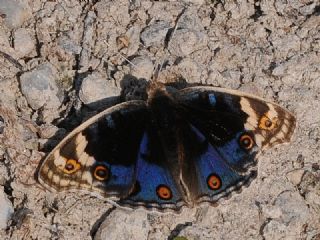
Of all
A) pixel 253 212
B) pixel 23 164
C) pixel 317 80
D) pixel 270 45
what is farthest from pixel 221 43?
pixel 23 164

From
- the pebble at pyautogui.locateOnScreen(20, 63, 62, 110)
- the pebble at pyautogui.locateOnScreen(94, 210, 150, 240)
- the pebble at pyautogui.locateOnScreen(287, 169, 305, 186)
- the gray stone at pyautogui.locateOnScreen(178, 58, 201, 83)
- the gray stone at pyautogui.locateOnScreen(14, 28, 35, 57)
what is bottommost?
the pebble at pyautogui.locateOnScreen(94, 210, 150, 240)

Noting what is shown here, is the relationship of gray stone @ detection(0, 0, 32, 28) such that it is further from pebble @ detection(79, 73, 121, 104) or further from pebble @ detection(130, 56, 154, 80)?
pebble @ detection(130, 56, 154, 80)

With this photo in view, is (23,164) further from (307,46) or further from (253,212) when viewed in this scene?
(307,46)

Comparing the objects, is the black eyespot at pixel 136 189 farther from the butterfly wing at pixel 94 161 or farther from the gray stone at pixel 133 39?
the gray stone at pixel 133 39

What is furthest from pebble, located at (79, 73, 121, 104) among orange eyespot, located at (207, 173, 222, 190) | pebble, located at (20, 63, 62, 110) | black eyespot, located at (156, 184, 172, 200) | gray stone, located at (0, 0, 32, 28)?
orange eyespot, located at (207, 173, 222, 190)

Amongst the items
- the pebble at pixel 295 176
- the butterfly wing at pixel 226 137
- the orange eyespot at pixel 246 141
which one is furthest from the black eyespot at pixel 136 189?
the pebble at pixel 295 176

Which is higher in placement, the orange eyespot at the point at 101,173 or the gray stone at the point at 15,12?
the gray stone at the point at 15,12
